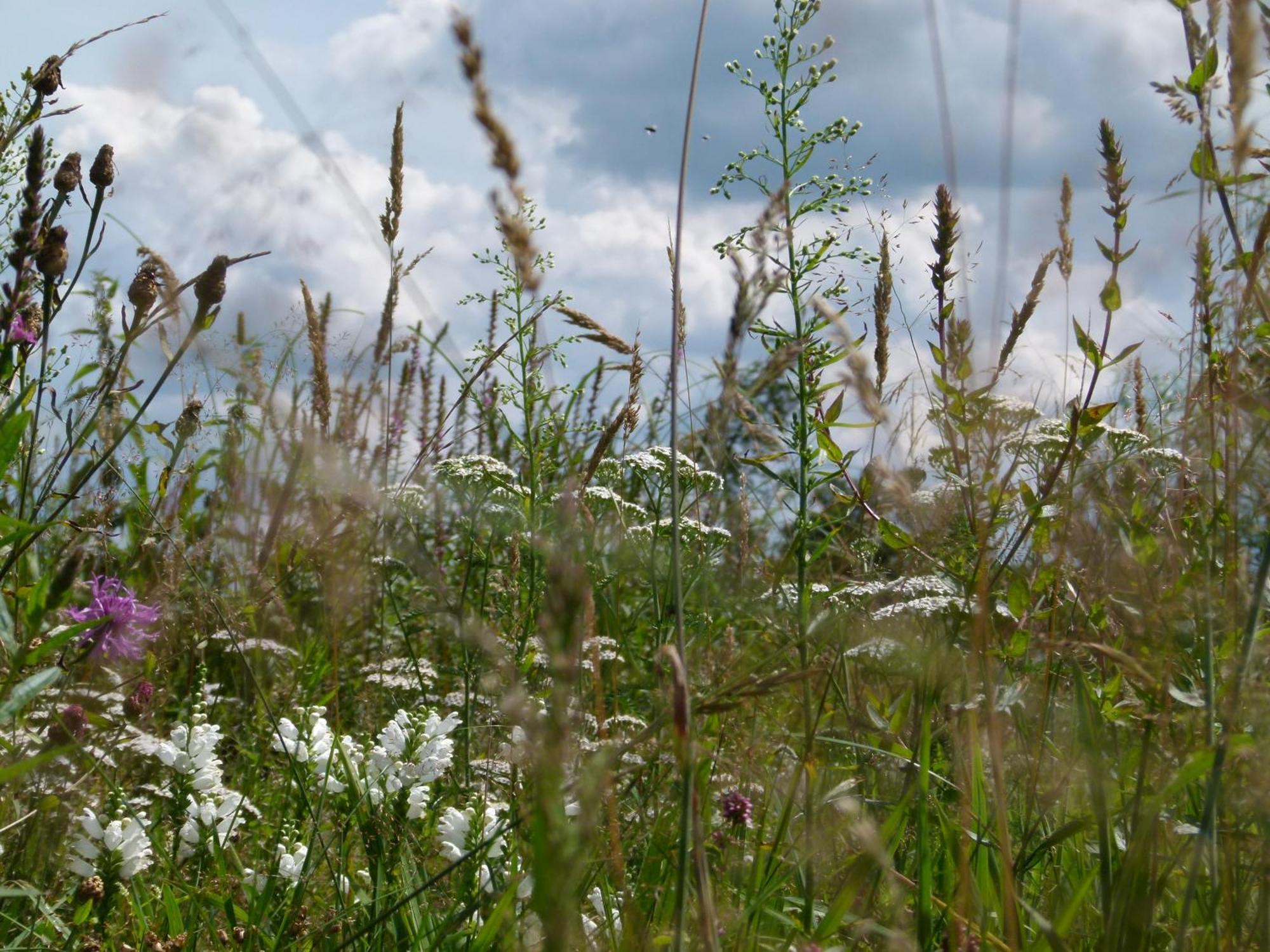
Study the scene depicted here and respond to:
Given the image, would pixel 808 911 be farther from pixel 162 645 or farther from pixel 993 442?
pixel 162 645

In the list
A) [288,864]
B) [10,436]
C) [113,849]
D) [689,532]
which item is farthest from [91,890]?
[689,532]

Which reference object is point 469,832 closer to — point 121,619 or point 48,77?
point 121,619

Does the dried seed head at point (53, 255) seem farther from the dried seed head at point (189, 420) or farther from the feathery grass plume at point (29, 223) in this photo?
the dried seed head at point (189, 420)

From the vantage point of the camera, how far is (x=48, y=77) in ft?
5.37

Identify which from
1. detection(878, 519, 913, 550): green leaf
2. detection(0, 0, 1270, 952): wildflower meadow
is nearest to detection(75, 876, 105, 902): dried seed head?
detection(0, 0, 1270, 952): wildflower meadow

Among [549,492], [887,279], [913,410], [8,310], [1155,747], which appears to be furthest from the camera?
[913,410]

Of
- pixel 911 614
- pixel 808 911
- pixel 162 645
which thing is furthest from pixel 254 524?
pixel 808 911

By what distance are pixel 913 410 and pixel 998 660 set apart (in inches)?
45.4

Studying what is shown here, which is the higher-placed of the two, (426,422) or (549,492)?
(426,422)

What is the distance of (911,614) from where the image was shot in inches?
71.2

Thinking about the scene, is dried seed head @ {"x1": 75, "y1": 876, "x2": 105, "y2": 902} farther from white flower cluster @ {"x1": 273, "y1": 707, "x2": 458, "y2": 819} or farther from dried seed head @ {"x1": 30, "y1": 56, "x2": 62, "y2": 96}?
dried seed head @ {"x1": 30, "y1": 56, "x2": 62, "y2": 96}

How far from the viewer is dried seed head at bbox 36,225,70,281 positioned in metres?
1.44

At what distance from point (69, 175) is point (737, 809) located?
4.59ft

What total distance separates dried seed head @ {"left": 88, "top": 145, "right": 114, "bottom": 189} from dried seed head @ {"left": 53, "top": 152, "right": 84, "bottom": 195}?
25 mm
